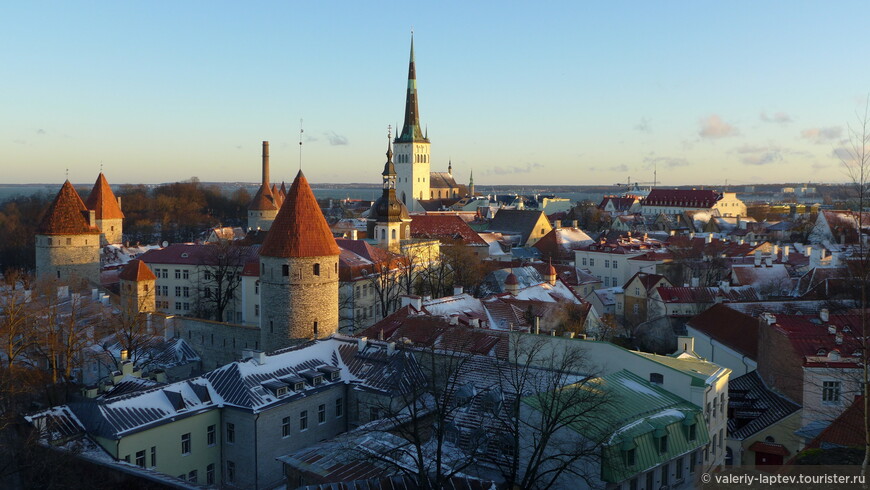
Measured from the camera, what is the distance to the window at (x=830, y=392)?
20984 millimetres

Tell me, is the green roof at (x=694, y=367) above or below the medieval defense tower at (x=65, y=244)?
below

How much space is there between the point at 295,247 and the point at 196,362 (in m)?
8.33

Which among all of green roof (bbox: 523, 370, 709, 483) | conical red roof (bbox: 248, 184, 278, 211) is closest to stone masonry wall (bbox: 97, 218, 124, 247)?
conical red roof (bbox: 248, 184, 278, 211)

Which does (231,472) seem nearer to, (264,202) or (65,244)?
(65,244)

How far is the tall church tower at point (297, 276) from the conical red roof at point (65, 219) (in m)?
22.9

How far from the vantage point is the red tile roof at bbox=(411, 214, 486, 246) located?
6450 cm

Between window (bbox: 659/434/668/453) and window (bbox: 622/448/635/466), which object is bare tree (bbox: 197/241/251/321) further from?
window (bbox: 622/448/635/466)

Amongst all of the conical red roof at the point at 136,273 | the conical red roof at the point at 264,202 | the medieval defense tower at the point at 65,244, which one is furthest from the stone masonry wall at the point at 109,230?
the conical red roof at the point at 136,273

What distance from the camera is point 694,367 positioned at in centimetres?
2056

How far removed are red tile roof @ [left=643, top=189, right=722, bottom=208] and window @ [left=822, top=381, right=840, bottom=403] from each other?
9414cm

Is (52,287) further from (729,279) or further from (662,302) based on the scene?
(729,279)

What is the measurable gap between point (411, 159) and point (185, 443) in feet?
279

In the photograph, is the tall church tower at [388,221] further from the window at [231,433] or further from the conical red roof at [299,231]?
the window at [231,433]

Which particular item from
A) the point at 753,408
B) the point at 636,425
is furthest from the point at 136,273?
the point at 636,425
